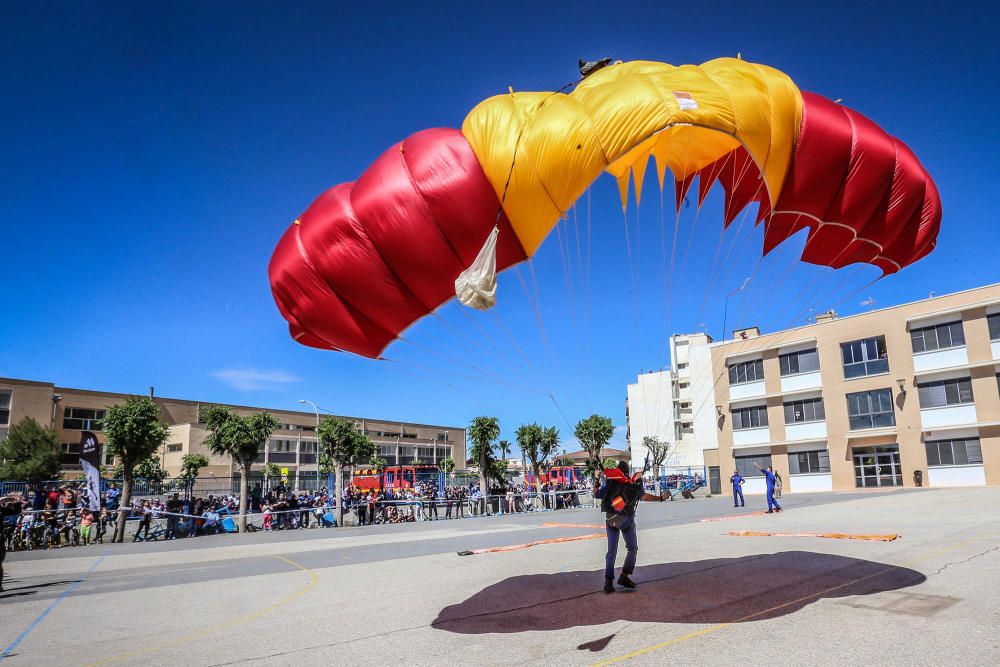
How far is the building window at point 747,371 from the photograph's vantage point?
41.1 metres

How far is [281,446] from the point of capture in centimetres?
7081

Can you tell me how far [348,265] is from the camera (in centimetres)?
705

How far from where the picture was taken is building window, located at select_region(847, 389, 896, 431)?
116 feet

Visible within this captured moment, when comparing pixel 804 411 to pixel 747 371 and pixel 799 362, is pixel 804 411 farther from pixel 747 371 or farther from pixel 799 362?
pixel 747 371

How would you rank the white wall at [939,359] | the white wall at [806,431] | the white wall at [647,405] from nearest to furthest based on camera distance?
1. the white wall at [939,359]
2. the white wall at [806,431]
3. the white wall at [647,405]

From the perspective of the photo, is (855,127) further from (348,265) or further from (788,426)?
(788,426)

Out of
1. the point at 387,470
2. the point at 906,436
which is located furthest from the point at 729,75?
the point at 387,470

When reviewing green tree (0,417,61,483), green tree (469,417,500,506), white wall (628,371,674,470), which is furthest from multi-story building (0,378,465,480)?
white wall (628,371,674,470)

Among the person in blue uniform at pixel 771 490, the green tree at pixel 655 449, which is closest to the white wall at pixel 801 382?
the person in blue uniform at pixel 771 490

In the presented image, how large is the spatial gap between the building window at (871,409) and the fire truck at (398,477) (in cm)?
2874

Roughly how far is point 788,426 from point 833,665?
38.3 metres

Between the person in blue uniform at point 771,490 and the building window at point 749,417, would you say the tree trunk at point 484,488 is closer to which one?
the person in blue uniform at point 771,490

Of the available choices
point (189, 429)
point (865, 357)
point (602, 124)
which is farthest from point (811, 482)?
point (189, 429)

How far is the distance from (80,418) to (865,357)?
64859 millimetres
